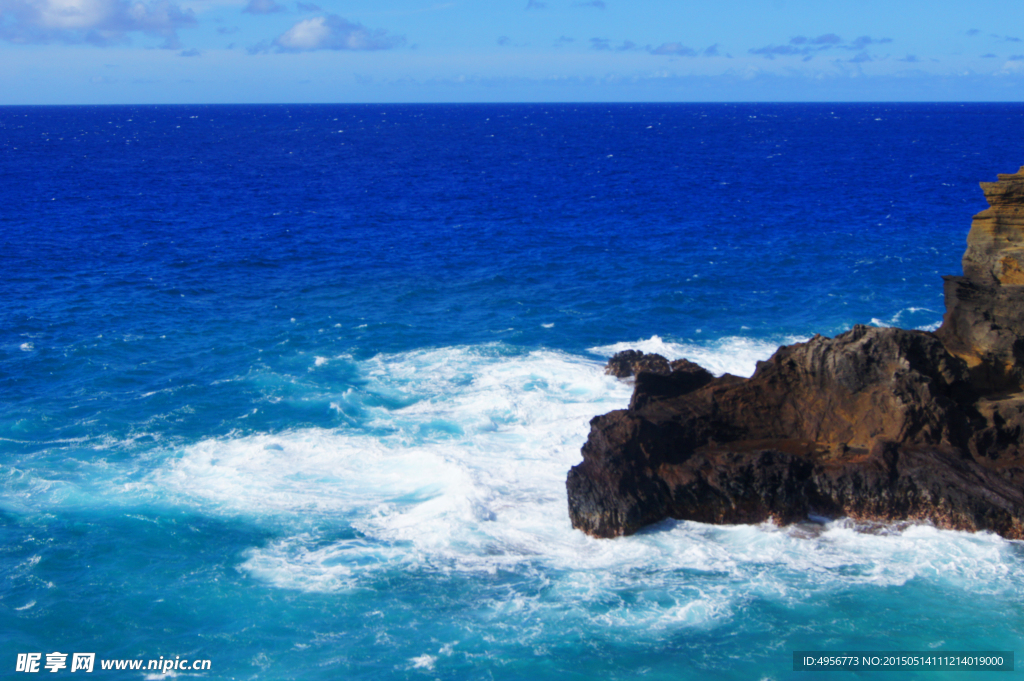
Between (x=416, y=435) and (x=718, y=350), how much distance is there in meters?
15.4

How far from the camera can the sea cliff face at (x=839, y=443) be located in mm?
20484

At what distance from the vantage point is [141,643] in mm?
17484

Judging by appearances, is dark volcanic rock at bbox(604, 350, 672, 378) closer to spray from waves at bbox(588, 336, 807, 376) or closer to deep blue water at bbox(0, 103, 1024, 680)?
deep blue water at bbox(0, 103, 1024, 680)

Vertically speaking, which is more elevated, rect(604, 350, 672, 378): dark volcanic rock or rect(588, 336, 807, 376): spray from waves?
rect(588, 336, 807, 376): spray from waves

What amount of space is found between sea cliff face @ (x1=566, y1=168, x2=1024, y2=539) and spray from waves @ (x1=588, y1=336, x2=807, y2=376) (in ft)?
34.2

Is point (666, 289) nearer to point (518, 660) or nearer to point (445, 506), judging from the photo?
point (445, 506)

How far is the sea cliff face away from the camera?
20.5m

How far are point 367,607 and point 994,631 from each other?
1403 cm

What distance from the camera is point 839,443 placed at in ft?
70.9

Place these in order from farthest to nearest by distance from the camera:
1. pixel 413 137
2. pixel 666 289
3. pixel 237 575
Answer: pixel 413 137 → pixel 666 289 → pixel 237 575

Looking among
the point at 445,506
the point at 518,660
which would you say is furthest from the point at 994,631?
the point at 445,506

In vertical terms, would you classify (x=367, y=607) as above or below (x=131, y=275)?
below

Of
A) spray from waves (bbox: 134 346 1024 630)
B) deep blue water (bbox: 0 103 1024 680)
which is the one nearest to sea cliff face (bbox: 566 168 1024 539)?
spray from waves (bbox: 134 346 1024 630)

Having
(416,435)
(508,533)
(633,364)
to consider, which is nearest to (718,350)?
(633,364)
